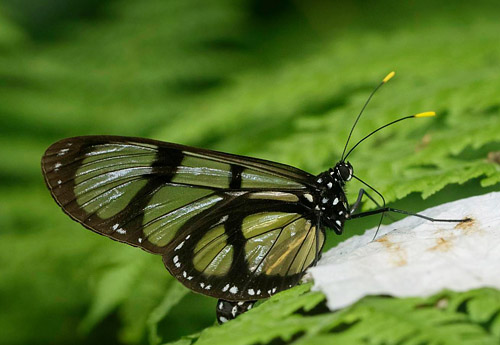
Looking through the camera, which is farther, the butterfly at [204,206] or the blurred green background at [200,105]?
the blurred green background at [200,105]

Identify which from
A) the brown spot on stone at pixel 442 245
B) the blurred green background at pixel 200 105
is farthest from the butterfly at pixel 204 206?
the brown spot on stone at pixel 442 245

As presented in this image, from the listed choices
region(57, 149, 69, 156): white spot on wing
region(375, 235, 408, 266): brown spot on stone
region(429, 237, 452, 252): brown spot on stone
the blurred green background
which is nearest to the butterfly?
region(57, 149, 69, 156): white spot on wing

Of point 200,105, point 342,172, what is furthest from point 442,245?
point 200,105

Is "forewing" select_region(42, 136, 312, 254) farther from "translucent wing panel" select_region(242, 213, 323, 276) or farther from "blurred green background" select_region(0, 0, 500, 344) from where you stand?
"blurred green background" select_region(0, 0, 500, 344)

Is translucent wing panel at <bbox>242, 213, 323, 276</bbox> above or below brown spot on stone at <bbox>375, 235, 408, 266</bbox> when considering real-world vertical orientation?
above

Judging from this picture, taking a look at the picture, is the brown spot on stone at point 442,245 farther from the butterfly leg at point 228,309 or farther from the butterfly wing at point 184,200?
the butterfly leg at point 228,309

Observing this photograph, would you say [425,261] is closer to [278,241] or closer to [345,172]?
[345,172]

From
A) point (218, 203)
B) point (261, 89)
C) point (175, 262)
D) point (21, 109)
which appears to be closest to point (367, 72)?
point (261, 89)
